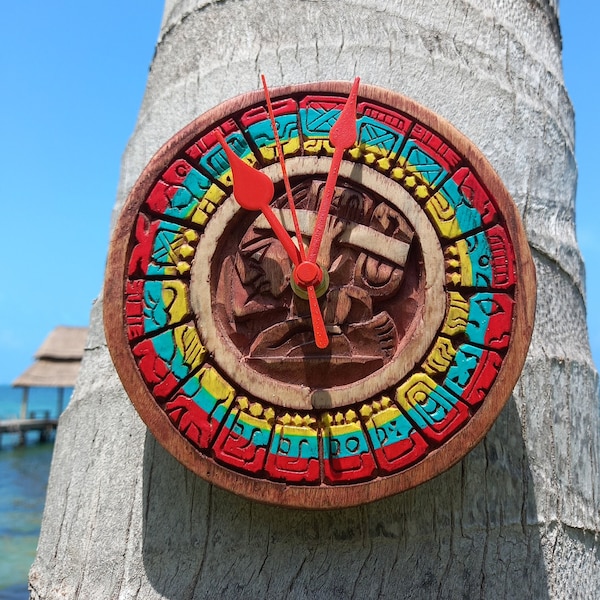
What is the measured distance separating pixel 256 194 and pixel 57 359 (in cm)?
1179

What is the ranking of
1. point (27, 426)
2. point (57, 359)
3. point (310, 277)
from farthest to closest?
point (27, 426), point (57, 359), point (310, 277)

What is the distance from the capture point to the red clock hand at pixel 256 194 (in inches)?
43.9

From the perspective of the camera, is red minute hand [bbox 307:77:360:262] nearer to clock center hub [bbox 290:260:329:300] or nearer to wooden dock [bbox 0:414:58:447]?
clock center hub [bbox 290:260:329:300]

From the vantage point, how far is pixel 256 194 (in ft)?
3.68

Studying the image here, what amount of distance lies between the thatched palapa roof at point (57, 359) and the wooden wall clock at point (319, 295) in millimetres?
11123

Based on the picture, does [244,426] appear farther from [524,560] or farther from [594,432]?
[594,432]

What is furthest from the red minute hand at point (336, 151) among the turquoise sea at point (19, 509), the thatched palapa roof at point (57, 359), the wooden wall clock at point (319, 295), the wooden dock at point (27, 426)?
the wooden dock at point (27, 426)

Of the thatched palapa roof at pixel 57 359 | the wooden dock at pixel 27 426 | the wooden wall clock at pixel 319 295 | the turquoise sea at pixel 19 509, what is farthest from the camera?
the wooden dock at pixel 27 426

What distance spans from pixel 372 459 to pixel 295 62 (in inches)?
36.6

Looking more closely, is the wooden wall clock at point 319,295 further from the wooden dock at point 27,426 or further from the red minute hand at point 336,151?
the wooden dock at point 27,426

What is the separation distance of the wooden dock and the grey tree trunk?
12.8 m

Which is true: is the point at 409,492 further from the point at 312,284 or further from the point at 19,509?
the point at 19,509

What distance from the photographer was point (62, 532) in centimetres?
130

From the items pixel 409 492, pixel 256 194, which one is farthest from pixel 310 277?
pixel 409 492
